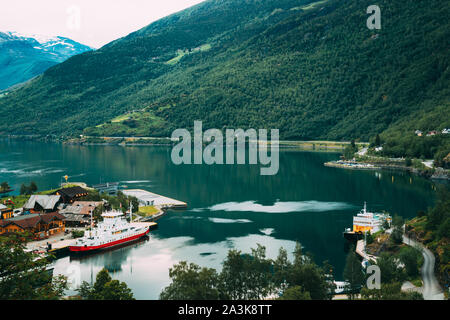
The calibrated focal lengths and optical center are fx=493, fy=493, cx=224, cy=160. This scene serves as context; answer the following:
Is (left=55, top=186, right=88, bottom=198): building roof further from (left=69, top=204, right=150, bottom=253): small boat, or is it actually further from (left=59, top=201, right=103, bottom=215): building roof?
(left=69, top=204, right=150, bottom=253): small boat

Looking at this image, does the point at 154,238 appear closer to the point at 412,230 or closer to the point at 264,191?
the point at 412,230

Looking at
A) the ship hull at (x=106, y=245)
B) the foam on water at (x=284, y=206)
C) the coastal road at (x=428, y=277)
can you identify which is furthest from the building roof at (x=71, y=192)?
the coastal road at (x=428, y=277)

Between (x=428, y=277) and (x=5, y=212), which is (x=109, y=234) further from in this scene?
(x=428, y=277)

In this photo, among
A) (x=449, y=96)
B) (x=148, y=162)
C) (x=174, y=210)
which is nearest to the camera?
(x=174, y=210)

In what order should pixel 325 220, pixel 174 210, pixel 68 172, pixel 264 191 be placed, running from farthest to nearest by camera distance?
pixel 68 172
pixel 264 191
pixel 174 210
pixel 325 220

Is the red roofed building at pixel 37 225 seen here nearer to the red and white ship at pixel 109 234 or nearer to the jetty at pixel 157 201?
the red and white ship at pixel 109 234
